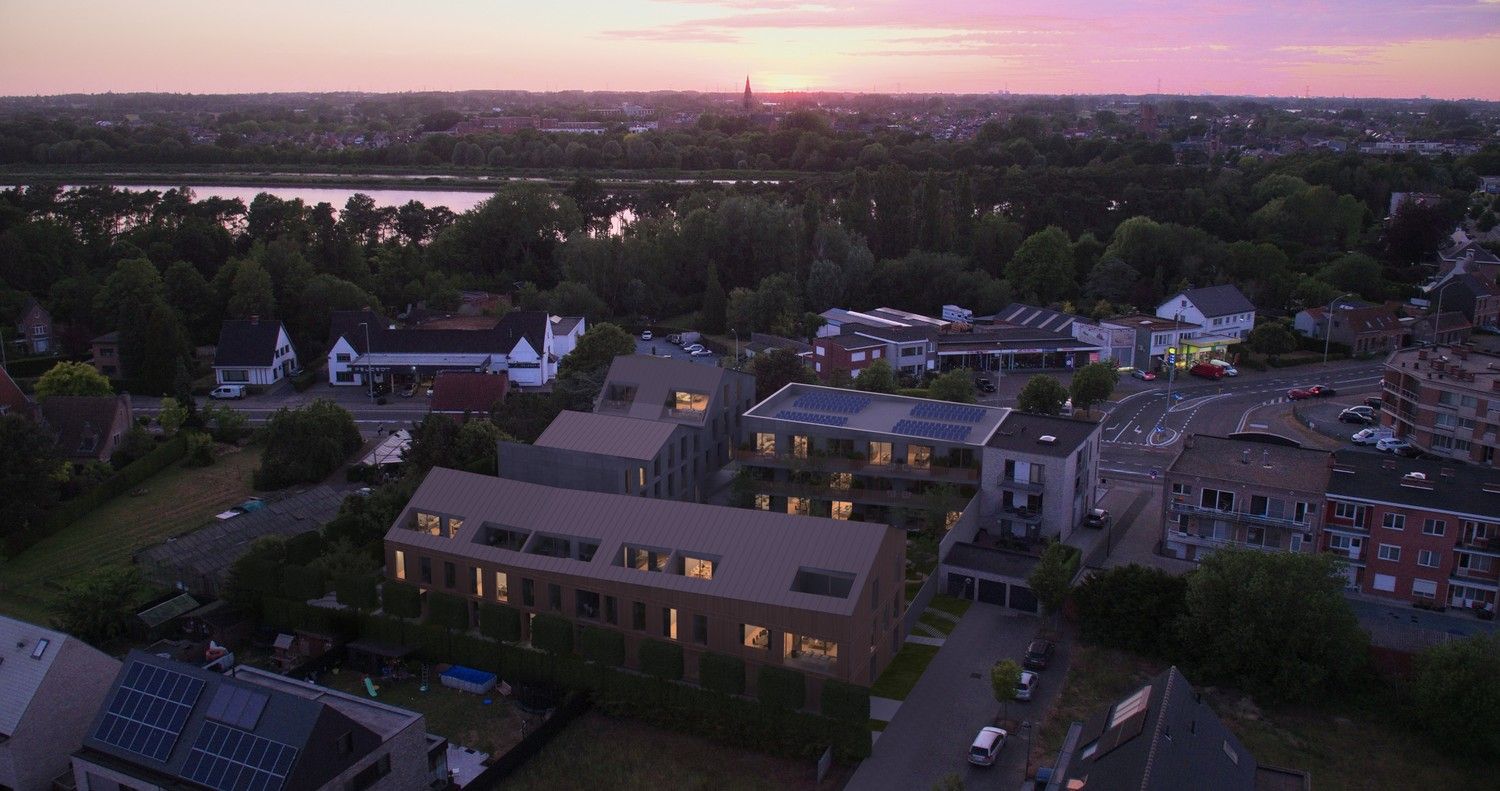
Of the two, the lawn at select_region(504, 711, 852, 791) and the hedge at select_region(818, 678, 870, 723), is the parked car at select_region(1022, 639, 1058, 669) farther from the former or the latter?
the lawn at select_region(504, 711, 852, 791)

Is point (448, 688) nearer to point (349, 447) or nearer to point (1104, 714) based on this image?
point (1104, 714)

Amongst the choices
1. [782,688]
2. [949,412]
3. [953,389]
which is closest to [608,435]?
[949,412]

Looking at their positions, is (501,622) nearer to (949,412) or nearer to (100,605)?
(100,605)

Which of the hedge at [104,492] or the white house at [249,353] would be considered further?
the white house at [249,353]

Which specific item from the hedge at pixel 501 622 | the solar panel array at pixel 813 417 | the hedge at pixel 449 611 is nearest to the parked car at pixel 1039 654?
the solar panel array at pixel 813 417

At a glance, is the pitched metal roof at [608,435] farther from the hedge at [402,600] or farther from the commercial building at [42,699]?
the commercial building at [42,699]

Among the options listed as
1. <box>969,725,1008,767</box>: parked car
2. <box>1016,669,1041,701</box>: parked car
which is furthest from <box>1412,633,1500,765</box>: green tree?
<box>969,725,1008,767</box>: parked car

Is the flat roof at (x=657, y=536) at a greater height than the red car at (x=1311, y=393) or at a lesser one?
greater

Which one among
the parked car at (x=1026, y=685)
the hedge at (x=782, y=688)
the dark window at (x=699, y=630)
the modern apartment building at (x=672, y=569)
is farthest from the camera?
the parked car at (x=1026, y=685)
